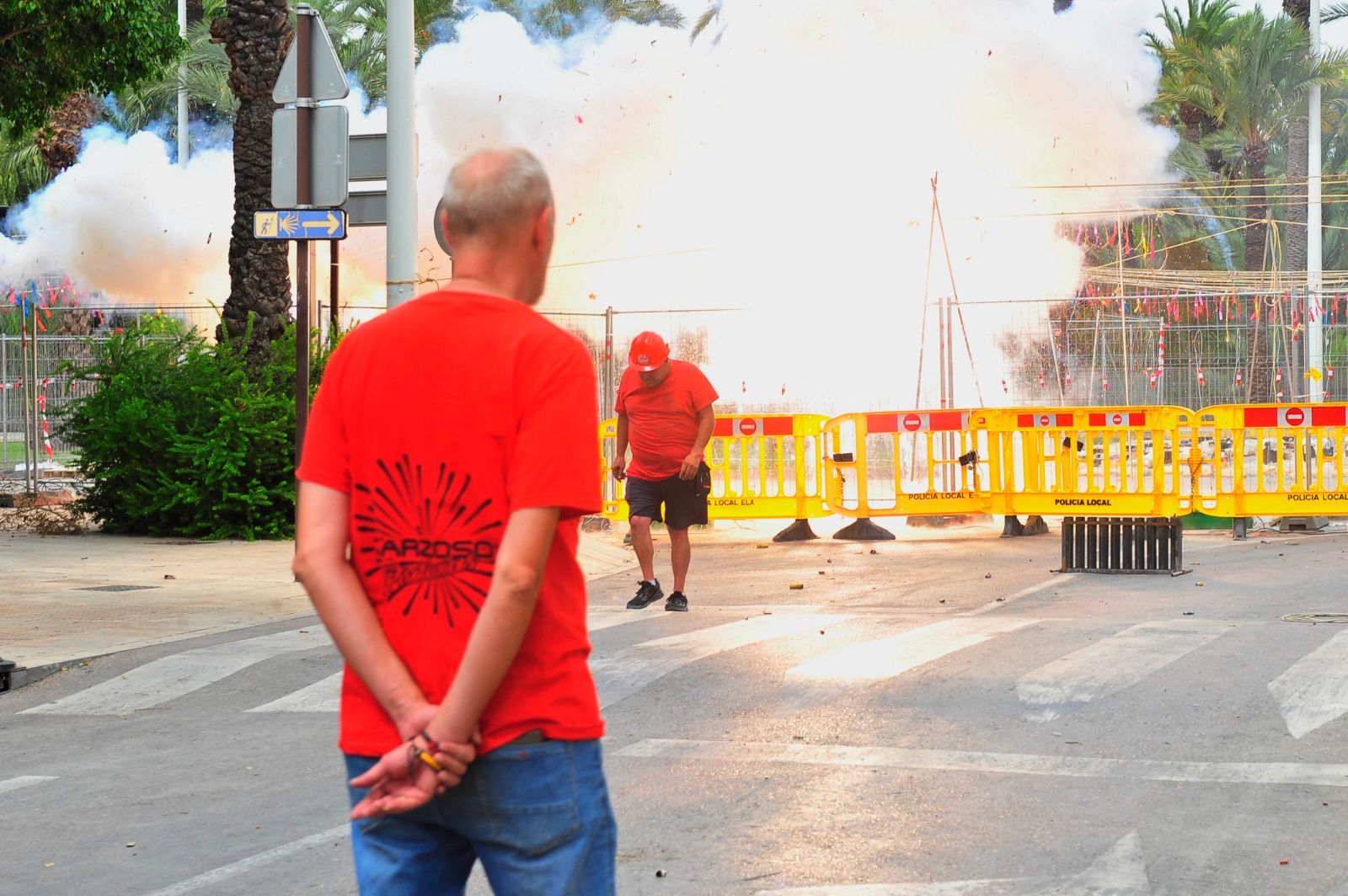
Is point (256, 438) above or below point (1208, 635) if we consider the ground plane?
above

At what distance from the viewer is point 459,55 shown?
37.8 m

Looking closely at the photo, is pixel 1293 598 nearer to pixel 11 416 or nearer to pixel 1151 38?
pixel 11 416

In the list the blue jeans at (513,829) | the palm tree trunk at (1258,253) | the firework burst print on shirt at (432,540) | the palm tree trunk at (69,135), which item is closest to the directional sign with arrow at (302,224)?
the firework burst print on shirt at (432,540)

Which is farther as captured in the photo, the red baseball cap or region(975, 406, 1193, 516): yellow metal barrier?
region(975, 406, 1193, 516): yellow metal barrier

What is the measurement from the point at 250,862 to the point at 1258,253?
38605mm

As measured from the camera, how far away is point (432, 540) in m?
2.62

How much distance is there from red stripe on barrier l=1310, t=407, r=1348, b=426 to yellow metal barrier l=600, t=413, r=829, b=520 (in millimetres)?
4801

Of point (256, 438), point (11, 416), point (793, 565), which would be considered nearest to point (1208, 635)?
point (793, 565)

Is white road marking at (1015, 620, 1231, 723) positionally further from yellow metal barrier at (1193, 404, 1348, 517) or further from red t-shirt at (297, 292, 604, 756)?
yellow metal barrier at (1193, 404, 1348, 517)

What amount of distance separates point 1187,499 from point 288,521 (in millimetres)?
8669

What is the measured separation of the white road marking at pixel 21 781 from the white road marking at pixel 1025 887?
10.6ft

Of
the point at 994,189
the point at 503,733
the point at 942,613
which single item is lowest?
the point at 942,613

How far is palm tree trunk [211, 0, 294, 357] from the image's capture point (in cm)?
1678

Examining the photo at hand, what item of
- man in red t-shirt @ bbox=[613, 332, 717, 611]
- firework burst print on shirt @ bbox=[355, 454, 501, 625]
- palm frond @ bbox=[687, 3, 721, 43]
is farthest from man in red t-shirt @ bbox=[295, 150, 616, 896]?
palm frond @ bbox=[687, 3, 721, 43]
